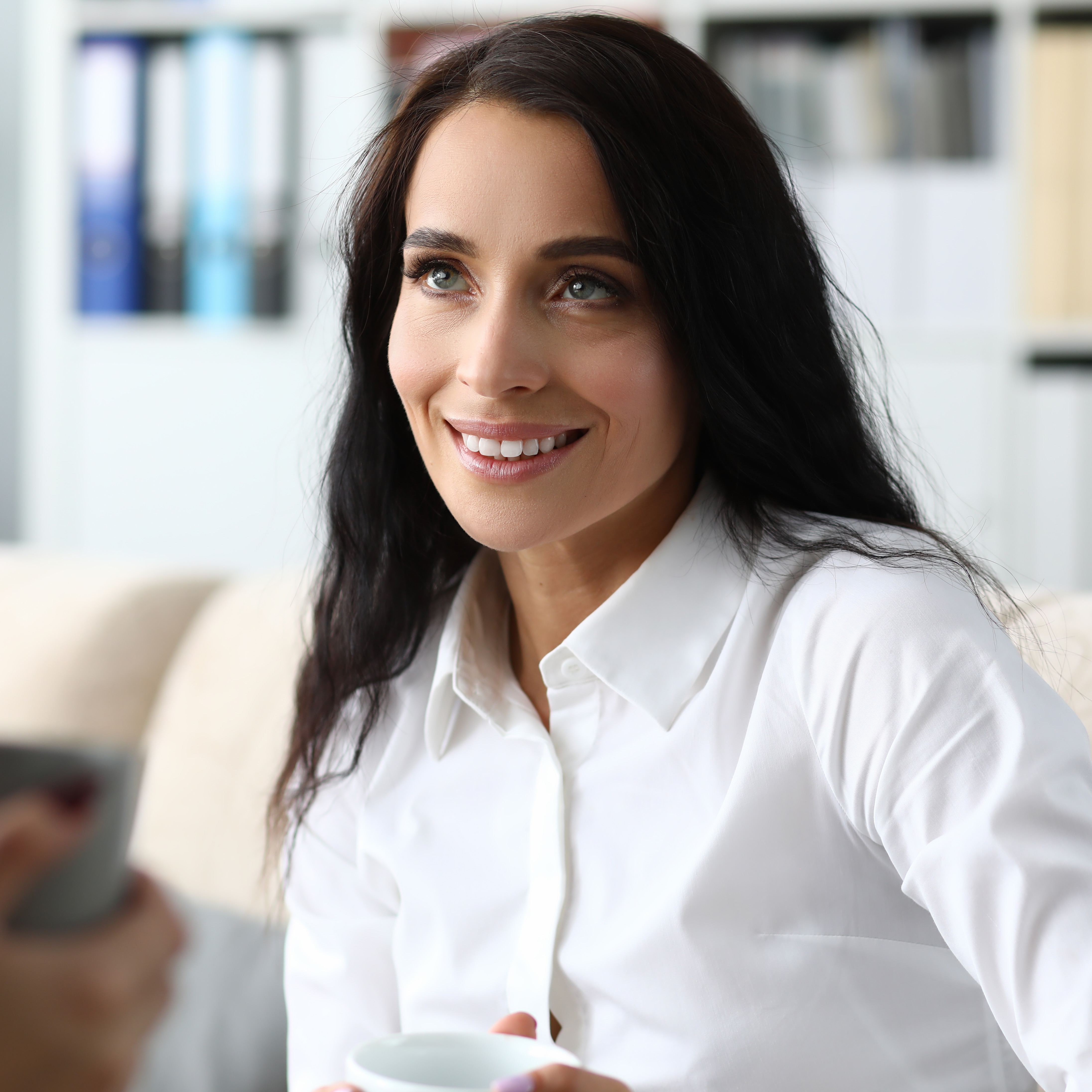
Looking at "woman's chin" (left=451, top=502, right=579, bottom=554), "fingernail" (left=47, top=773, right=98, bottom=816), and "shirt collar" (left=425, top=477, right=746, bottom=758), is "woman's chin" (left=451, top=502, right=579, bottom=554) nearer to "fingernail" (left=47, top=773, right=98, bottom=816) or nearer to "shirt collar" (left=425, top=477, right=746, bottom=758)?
"shirt collar" (left=425, top=477, right=746, bottom=758)

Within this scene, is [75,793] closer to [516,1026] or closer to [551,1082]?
[516,1026]

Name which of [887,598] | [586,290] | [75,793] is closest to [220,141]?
[75,793]

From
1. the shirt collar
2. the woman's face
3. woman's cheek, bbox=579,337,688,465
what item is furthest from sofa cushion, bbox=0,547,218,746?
woman's cheek, bbox=579,337,688,465

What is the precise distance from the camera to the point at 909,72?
2.19 meters

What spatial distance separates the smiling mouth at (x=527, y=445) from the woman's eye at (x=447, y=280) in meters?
0.11

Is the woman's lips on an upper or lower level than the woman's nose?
lower

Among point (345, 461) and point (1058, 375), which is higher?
point (1058, 375)

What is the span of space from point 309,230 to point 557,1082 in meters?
1.98

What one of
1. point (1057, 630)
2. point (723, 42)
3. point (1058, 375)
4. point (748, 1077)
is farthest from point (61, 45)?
point (748, 1077)

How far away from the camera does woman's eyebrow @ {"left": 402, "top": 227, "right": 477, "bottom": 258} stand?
0.89m

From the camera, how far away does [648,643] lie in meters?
0.92

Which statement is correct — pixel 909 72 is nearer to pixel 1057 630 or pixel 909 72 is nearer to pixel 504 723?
pixel 1057 630

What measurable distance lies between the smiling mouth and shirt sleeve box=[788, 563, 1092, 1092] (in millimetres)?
215

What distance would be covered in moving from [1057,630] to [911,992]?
15.3 inches
